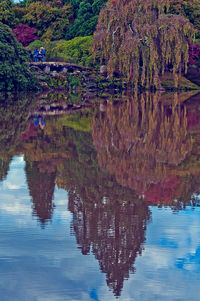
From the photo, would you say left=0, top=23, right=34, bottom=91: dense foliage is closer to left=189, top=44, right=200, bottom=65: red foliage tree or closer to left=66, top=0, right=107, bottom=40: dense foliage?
left=66, top=0, right=107, bottom=40: dense foliage

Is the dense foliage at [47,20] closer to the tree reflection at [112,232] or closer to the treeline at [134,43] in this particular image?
the treeline at [134,43]

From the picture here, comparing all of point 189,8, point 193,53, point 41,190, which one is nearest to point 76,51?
point 193,53

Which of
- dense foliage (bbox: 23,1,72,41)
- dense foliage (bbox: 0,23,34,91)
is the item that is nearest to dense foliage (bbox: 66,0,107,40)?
dense foliage (bbox: 23,1,72,41)

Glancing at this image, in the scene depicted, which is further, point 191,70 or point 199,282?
point 191,70

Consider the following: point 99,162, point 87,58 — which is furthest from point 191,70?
point 99,162

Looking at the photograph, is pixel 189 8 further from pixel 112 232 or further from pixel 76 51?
pixel 112 232

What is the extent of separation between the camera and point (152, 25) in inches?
1431

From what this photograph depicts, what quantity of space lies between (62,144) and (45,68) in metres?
29.8

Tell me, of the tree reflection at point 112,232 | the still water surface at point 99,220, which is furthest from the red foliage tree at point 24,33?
the tree reflection at point 112,232

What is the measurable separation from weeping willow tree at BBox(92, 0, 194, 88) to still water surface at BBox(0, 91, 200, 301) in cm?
2470

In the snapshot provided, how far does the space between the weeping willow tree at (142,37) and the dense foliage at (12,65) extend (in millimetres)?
5938

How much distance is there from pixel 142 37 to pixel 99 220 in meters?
31.8

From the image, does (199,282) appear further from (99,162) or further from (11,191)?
(99,162)

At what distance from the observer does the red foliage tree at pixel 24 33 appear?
51594mm
